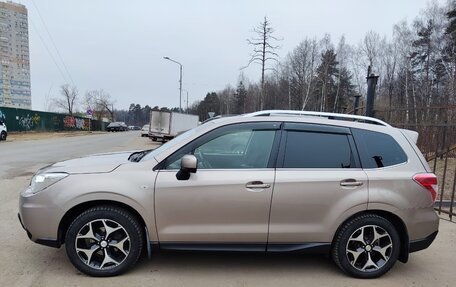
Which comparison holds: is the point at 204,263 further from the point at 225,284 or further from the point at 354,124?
the point at 354,124

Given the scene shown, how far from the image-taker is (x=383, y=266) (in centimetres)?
432

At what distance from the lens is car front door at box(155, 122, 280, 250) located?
13.3 ft

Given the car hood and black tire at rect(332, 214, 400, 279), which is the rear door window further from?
the car hood

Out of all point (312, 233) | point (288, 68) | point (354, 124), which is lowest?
point (312, 233)

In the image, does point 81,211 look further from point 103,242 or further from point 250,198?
point 250,198

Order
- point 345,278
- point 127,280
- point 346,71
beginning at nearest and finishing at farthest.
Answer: point 127,280, point 345,278, point 346,71

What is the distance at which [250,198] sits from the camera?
13.4ft

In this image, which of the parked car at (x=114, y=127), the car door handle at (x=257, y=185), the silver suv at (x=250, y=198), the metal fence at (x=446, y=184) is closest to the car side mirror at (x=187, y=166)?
the silver suv at (x=250, y=198)

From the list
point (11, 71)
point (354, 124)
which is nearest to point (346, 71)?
point (11, 71)

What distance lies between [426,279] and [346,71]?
218 ft

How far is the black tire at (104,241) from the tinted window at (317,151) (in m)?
1.72

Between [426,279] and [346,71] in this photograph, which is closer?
[426,279]

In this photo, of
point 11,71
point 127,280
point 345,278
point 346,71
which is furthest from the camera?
point 346,71

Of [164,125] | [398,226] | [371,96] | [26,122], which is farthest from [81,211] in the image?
[26,122]
